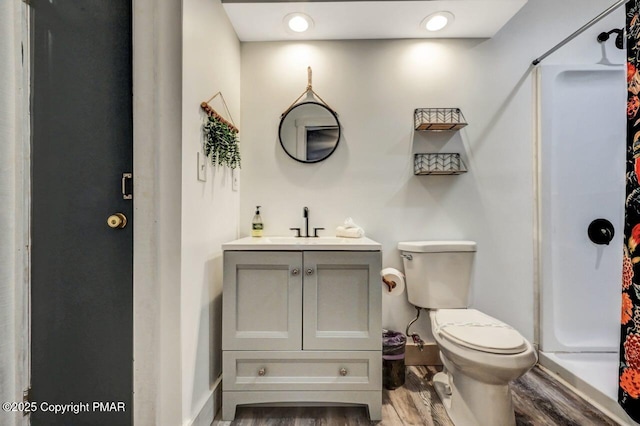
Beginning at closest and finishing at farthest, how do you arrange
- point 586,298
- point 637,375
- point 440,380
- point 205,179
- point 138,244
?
point 138,244 < point 637,375 < point 205,179 < point 440,380 < point 586,298

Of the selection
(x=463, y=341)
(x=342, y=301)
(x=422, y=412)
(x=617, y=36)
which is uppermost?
(x=617, y=36)

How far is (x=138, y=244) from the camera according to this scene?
1046mm

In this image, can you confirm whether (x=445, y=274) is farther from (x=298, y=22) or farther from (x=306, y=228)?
(x=298, y=22)

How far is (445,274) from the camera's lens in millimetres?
1672

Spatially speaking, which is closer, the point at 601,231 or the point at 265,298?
the point at 265,298

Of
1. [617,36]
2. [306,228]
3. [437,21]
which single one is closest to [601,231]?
[617,36]

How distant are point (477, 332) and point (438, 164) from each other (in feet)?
3.34

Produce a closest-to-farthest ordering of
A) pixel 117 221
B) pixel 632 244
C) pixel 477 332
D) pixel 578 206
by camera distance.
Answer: pixel 117 221
pixel 632 244
pixel 477 332
pixel 578 206

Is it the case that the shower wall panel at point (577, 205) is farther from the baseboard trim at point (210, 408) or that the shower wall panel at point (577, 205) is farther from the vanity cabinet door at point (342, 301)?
the baseboard trim at point (210, 408)

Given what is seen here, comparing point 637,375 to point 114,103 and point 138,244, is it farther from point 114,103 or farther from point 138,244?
point 114,103

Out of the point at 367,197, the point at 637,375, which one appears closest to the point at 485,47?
the point at 367,197

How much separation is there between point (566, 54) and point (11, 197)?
2.79 m

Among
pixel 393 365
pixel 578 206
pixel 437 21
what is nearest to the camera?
pixel 393 365

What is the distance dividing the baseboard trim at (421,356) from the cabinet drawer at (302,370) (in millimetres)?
581
